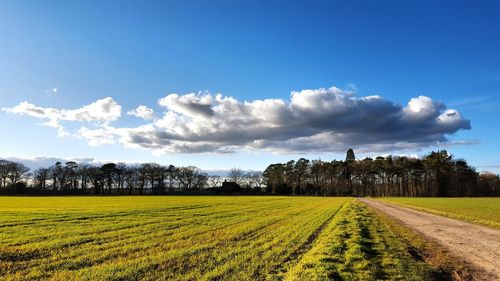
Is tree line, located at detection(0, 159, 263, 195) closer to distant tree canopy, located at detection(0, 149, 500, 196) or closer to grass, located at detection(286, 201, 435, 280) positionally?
distant tree canopy, located at detection(0, 149, 500, 196)

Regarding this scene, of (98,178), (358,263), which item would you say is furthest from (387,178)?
(358,263)

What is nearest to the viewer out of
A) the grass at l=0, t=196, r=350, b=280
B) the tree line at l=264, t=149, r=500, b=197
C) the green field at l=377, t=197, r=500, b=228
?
the grass at l=0, t=196, r=350, b=280

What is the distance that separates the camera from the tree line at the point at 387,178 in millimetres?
159500

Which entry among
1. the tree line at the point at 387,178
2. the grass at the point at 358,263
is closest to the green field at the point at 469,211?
the grass at the point at 358,263

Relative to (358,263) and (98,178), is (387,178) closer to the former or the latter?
(98,178)

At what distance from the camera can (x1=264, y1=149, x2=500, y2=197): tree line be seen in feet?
523

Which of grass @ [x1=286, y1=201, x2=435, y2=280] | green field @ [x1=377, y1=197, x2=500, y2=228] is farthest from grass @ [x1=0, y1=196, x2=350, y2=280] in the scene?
green field @ [x1=377, y1=197, x2=500, y2=228]

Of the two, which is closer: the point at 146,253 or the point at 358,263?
the point at 358,263

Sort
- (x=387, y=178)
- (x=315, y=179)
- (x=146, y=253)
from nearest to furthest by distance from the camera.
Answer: (x=146, y=253)
(x=387, y=178)
(x=315, y=179)

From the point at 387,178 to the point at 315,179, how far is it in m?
36.1

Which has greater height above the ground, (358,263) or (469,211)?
(358,263)

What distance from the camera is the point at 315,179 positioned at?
646 feet

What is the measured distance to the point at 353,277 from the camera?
10758 millimetres

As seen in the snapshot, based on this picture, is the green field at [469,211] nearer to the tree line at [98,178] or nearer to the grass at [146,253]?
the grass at [146,253]
